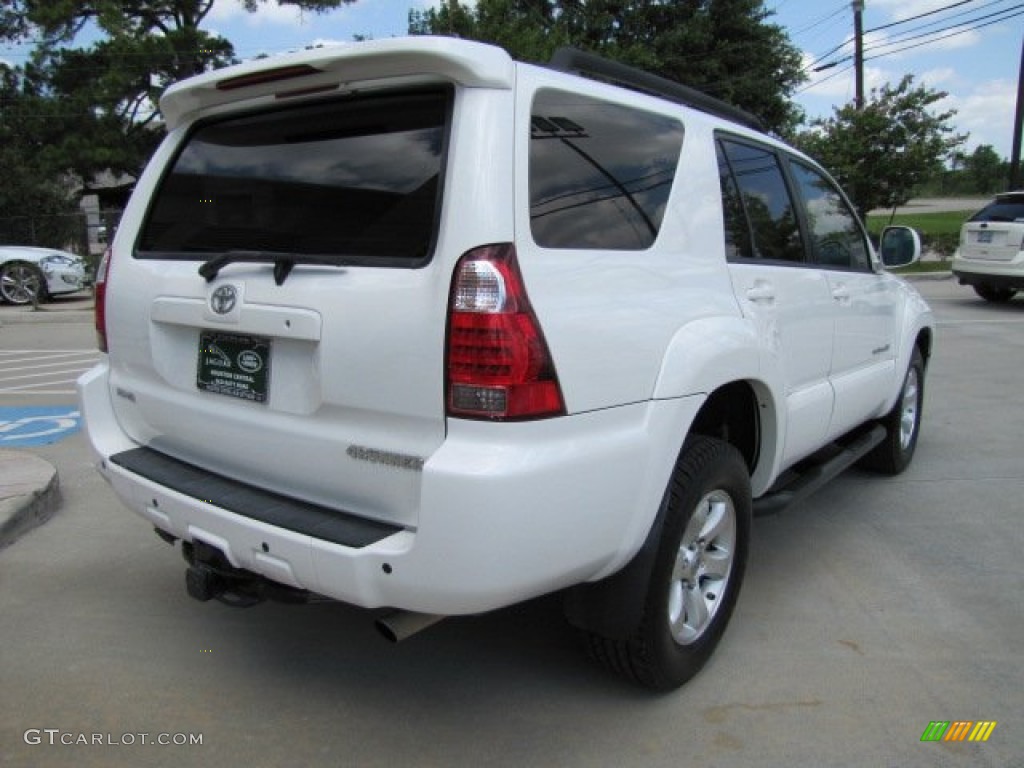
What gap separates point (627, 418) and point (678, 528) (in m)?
0.48

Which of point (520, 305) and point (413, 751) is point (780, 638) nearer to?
point (413, 751)

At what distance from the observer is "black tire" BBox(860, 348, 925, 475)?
16.3 feet

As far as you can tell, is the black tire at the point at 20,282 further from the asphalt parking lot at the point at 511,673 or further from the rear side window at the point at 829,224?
the rear side window at the point at 829,224

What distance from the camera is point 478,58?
216cm

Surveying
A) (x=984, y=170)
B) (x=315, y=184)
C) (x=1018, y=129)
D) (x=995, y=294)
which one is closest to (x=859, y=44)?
(x=1018, y=129)

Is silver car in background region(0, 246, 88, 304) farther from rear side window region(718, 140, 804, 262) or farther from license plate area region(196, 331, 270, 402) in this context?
rear side window region(718, 140, 804, 262)

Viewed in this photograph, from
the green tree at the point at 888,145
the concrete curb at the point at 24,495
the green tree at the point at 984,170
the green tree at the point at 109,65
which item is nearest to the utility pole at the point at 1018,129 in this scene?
the green tree at the point at 888,145

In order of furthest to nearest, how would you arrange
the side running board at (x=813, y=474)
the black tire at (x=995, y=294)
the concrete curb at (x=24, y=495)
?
the black tire at (x=995, y=294)
the concrete curb at (x=24, y=495)
the side running board at (x=813, y=474)

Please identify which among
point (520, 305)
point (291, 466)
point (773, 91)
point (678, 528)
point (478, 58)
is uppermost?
point (773, 91)

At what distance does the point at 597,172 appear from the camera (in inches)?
99.2

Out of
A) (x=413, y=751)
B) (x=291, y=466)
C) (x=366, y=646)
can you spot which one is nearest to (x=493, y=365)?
(x=291, y=466)

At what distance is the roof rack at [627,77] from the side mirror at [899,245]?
1.98 m

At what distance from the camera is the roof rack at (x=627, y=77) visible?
2.73m

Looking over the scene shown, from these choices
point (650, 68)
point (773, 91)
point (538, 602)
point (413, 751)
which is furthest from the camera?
point (773, 91)
